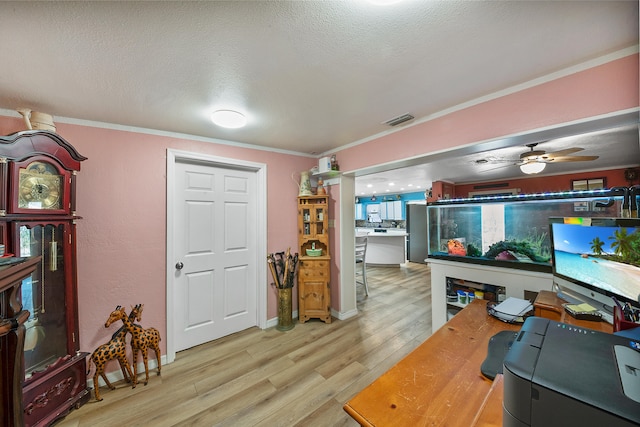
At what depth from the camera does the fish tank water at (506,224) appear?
1.57 meters

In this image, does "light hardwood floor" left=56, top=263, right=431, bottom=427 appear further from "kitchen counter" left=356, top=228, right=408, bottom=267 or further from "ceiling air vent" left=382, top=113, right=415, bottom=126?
"kitchen counter" left=356, top=228, right=408, bottom=267

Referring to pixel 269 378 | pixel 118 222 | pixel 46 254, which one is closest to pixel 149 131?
pixel 118 222

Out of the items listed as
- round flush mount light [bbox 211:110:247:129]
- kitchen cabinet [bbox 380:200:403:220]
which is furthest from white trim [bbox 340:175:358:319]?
kitchen cabinet [bbox 380:200:403:220]

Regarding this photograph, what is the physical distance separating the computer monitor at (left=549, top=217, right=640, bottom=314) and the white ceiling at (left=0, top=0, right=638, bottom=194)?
0.94m

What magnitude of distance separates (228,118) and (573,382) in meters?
2.21

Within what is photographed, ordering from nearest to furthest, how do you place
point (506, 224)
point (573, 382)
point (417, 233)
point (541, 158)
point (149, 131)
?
point (573, 382), point (506, 224), point (149, 131), point (541, 158), point (417, 233)

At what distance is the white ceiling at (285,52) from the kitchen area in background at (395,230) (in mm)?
4515

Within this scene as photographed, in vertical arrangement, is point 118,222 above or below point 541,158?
below

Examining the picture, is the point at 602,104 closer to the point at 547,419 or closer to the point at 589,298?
the point at 589,298

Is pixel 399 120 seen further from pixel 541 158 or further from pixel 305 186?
pixel 541 158

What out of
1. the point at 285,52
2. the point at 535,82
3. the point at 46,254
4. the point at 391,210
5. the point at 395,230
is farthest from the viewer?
the point at 391,210

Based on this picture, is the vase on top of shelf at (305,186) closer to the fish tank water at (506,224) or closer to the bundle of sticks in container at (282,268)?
the bundle of sticks in container at (282,268)

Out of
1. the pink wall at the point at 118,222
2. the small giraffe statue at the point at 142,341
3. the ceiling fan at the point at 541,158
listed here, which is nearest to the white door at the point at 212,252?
the pink wall at the point at 118,222

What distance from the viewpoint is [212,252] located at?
103 inches
